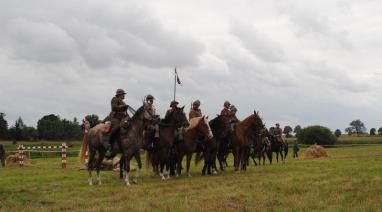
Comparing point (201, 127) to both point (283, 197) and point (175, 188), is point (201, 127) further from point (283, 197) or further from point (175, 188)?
point (283, 197)

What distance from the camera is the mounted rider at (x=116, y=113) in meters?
16.0

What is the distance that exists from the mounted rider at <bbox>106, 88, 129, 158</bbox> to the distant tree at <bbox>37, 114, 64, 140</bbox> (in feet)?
306

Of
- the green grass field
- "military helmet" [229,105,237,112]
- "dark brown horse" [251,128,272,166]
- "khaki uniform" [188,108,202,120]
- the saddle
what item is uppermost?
"military helmet" [229,105,237,112]

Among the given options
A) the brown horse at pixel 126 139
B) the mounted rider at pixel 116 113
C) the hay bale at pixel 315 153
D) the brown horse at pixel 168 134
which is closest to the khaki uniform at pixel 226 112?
the brown horse at pixel 168 134

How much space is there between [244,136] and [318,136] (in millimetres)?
69446

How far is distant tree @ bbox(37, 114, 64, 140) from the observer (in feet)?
352

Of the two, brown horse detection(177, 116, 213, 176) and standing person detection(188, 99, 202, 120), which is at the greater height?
standing person detection(188, 99, 202, 120)

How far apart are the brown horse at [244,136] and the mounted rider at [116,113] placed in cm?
570

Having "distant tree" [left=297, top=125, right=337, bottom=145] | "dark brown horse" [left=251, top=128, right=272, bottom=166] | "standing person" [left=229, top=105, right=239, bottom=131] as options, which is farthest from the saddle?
"distant tree" [left=297, top=125, right=337, bottom=145]

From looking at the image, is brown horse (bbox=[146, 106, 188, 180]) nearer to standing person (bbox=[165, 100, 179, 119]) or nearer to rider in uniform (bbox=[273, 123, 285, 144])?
standing person (bbox=[165, 100, 179, 119])

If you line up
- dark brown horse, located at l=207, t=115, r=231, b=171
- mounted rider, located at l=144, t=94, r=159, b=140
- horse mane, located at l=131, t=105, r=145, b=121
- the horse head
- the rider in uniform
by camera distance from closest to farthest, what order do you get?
1. horse mane, located at l=131, t=105, r=145, b=121
2. mounted rider, located at l=144, t=94, r=159, b=140
3. the horse head
4. dark brown horse, located at l=207, t=115, r=231, b=171
5. the rider in uniform

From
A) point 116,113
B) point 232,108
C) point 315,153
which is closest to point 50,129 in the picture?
point 315,153

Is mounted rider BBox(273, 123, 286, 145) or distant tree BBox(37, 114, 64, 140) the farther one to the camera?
distant tree BBox(37, 114, 64, 140)

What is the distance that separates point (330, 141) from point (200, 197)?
79.8 metres
